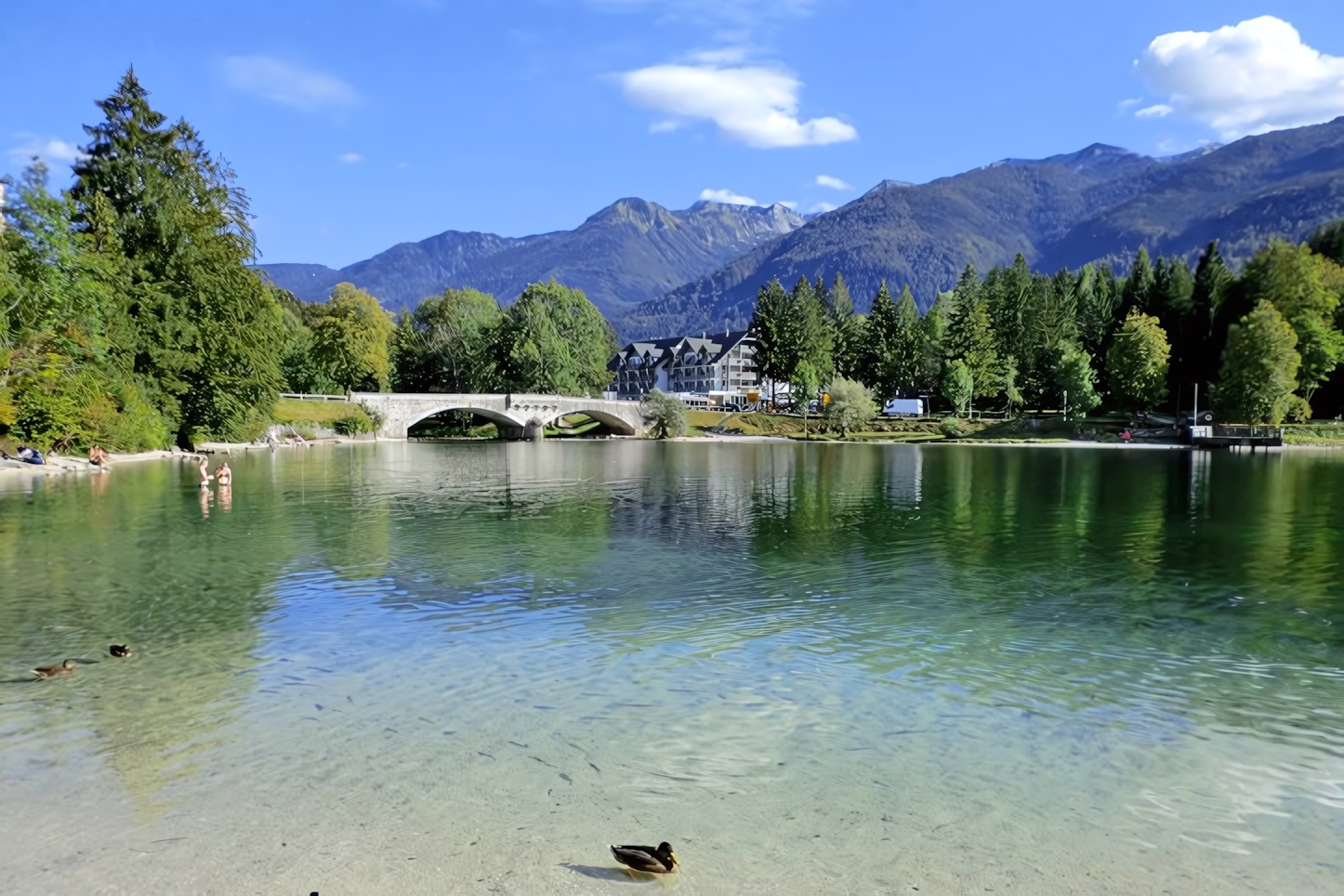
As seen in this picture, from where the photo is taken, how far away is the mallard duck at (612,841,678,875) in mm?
7621

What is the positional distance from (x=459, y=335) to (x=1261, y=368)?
102 metres

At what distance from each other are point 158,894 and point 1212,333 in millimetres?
128846

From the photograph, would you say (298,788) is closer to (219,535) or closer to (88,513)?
(219,535)

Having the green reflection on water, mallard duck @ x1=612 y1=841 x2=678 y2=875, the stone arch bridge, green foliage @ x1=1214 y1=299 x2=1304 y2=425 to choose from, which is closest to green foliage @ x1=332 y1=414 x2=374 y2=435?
the stone arch bridge

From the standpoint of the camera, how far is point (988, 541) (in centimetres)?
2794

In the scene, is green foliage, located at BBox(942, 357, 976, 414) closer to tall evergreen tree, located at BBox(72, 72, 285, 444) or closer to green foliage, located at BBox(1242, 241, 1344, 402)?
green foliage, located at BBox(1242, 241, 1344, 402)

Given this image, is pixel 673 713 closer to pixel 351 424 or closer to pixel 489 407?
pixel 351 424

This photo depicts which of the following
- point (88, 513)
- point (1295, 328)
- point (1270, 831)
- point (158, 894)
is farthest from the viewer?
point (1295, 328)

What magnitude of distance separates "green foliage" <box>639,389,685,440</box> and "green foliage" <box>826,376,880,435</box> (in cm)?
2083

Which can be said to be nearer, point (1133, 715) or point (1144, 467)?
point (1133, 715)

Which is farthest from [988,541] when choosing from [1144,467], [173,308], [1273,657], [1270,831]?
[173,308]

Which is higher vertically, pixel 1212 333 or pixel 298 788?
pixel 1212 333

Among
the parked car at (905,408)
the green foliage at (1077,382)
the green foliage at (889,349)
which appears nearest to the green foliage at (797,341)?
the green foliage at (889,349)

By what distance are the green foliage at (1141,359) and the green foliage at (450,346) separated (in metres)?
84.7
